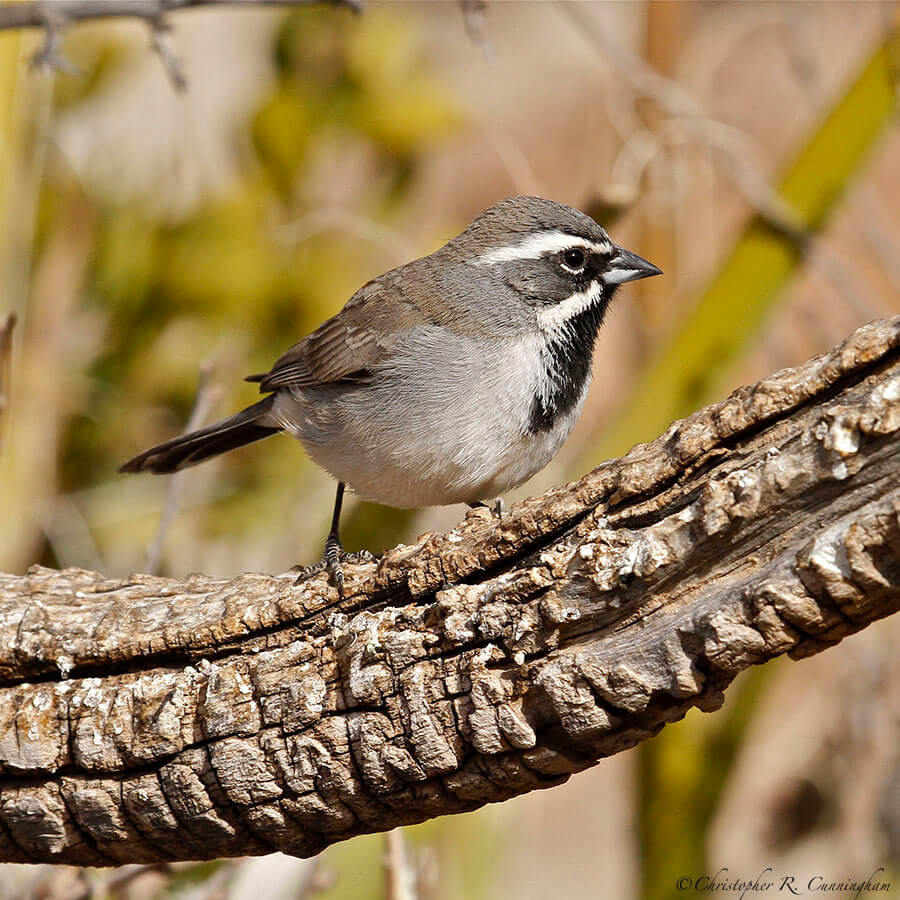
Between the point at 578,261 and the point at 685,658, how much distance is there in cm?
229

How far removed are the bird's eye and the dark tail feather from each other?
1.41m

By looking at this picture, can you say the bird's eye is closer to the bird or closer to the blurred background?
the bird

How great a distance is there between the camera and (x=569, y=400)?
4320mm

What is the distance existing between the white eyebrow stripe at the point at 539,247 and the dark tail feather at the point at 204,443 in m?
1.17

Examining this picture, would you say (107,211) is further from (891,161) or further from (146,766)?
(891,161)

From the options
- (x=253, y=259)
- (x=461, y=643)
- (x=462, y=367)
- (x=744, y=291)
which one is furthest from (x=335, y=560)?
(x=253, y=259)

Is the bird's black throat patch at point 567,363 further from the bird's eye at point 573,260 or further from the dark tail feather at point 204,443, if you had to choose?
the dark tail feather at point 204,443

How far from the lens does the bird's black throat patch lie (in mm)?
4227

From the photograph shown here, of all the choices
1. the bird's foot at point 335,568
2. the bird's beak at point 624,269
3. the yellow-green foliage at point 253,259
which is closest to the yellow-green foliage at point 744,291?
the bird's beak at point 624,269

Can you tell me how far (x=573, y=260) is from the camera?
4.51 metres

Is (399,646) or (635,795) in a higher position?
(399,646)

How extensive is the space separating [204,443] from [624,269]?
1.83 metres

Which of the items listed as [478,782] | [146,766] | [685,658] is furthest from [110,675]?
[685,658]

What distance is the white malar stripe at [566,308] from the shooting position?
4445 millimetres
